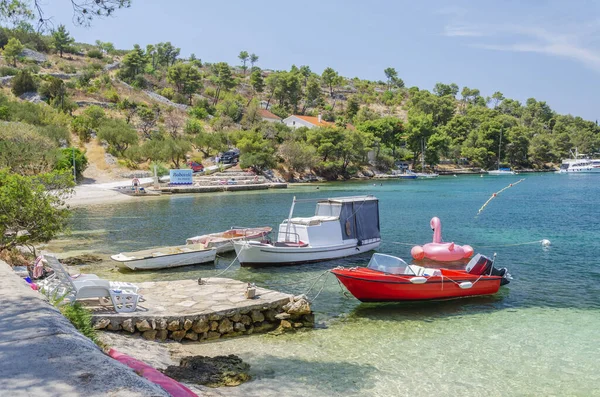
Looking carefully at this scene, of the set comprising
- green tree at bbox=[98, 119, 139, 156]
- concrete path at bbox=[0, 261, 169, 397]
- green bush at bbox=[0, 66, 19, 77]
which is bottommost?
concrete path at bbox=[0, 261, 169, 397]

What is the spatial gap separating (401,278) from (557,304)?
17.8 feet

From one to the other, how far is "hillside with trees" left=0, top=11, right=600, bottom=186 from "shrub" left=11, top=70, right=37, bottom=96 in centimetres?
19

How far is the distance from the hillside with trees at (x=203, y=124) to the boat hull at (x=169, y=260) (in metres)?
33.8

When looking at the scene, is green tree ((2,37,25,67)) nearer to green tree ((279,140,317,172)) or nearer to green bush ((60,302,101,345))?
green tree ((279,140,317,172))

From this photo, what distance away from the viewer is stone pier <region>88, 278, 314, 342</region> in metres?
11.0

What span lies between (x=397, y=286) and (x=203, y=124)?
3215 inches

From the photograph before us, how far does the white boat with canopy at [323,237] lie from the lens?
802 inches

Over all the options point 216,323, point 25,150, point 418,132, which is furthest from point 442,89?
point 216,323

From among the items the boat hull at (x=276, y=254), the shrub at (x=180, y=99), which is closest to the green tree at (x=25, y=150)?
the boat hull at (x=276, y=254)

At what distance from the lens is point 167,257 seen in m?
19.9

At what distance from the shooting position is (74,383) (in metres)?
4.29

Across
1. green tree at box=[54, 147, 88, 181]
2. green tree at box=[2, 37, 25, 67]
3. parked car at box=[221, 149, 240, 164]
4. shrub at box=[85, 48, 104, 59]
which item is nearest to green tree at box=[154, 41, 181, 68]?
shrub at box=[85, 48, 104, 59]

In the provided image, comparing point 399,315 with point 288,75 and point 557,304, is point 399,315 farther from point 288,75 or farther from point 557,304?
point 288,75

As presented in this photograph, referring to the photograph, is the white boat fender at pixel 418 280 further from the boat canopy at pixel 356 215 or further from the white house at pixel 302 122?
the white house at pixel 302 122
